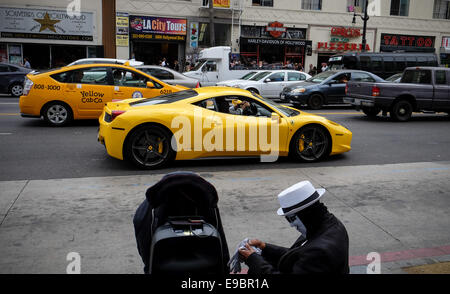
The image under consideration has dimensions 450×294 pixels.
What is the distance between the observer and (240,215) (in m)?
5.39

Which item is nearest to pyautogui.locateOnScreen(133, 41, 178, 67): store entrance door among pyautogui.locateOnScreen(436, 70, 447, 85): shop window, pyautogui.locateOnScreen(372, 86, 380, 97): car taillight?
pyautogui.locateOnScreen(372, 86, 380, 97): car taillight

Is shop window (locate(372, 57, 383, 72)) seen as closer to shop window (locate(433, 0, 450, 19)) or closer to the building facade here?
the building facade

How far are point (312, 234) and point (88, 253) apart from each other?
249 cm

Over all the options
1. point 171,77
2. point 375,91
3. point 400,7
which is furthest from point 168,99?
point 400,7

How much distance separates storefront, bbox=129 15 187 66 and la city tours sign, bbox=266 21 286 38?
20.5 feet

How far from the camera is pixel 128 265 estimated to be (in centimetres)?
408

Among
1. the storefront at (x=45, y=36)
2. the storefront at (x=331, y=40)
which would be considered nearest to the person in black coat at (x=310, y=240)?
the storefront at (x=45, y=36)

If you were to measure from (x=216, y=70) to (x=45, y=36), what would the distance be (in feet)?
42.9

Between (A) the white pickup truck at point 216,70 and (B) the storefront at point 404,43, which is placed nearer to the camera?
(A) the white pickup truck at point 216,70

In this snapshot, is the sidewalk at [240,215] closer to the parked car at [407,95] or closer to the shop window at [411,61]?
the parked car at [407,95]

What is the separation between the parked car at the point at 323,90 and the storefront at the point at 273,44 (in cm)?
1440

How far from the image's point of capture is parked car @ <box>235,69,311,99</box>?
18547 mm

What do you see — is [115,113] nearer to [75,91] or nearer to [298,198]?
[75,91]

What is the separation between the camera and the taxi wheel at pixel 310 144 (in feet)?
26.2
